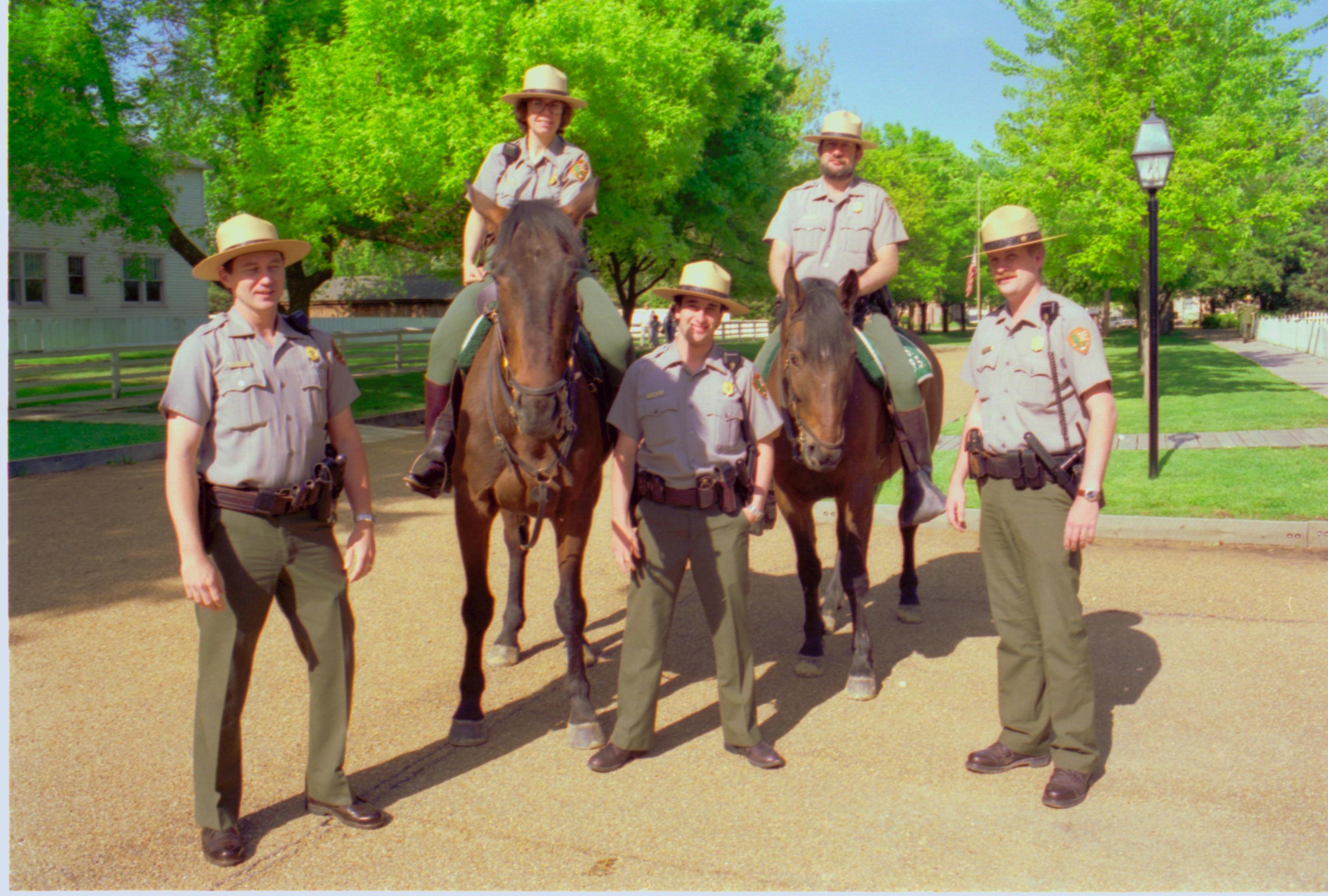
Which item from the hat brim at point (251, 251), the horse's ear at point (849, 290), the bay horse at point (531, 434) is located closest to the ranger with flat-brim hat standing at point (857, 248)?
the horse's ear at point (849, 290)

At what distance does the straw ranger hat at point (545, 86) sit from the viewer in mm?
5531

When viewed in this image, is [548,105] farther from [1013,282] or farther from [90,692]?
[90,692]

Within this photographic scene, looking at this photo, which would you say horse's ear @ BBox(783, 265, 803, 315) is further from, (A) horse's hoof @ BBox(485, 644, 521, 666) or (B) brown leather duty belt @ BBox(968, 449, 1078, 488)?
(A) horse's hoof @ BBox(485, 644, 521, 666)

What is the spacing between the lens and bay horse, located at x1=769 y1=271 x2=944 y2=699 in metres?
5.14

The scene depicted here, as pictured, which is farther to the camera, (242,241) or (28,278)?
(28,278)

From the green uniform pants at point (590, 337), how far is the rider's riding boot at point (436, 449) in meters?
0.07

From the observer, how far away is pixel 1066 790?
4.30 metres

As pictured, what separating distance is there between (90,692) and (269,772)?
5.33 feet

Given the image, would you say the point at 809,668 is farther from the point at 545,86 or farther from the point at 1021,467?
the point at 545,86

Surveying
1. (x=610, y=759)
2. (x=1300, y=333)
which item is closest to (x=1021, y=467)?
(x=610, y=759)

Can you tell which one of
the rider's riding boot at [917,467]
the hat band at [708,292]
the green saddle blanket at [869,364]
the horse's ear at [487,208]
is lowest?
the rider's riding boot at [917,467]

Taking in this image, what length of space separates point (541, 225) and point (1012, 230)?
2.03 metres

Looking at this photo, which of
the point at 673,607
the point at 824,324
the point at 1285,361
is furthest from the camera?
the point at 1285,361

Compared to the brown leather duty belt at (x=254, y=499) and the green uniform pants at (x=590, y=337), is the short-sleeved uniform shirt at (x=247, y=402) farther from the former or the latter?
the green uniform pants at (x=590, y=337)
